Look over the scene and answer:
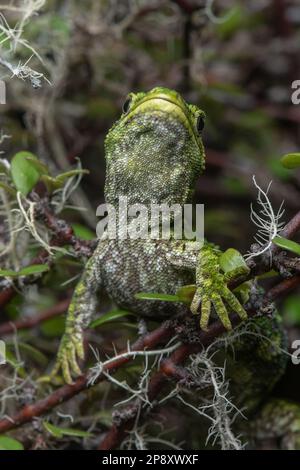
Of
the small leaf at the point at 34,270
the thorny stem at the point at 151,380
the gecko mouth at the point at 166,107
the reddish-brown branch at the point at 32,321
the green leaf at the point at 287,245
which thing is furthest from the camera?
the reddish-brown branch at the point at 32,321

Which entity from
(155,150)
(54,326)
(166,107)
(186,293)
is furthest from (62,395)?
(166,107)

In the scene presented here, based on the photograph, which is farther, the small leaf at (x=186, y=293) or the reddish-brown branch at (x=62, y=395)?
the reddish-brown branch at (x=62, y=395)

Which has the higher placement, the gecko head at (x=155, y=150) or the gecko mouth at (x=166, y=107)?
the gecko mouth at (x=166, y=107)

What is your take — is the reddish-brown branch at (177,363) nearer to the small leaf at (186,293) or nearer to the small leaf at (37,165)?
the small leaf at (186,293)

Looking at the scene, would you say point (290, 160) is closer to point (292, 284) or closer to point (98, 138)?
point (292, 284)

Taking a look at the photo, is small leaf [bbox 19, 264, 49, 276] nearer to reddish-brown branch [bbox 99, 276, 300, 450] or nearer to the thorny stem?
the thorny stem

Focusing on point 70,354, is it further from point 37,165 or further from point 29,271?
point 37,165

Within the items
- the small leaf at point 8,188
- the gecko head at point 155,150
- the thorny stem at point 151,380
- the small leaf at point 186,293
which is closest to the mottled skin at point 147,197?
the gecko head at point 155,150
